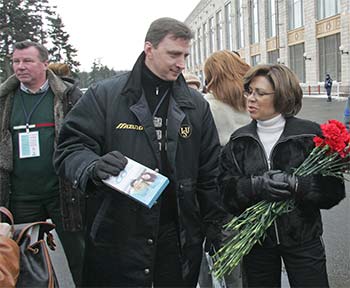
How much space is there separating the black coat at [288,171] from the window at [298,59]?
40297 millimetres

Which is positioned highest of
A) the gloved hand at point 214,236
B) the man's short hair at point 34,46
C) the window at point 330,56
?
the window at point 330,56

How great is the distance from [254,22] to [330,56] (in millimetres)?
18865

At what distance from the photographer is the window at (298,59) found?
136ft

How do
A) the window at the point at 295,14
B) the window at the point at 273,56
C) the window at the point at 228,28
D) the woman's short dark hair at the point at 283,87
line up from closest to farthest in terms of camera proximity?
1. the woman's short dark hair at the point at 283,87
2. the window at the point at 295,14
3. the window at the point at 273,56
4. the window at the point at 228,28

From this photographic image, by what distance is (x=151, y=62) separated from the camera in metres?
2.53

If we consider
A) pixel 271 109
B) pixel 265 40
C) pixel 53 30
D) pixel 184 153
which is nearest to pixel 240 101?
pixel 271 109

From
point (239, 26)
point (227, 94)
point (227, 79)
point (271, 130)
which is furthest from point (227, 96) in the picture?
point (239, 26)

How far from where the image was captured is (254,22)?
5331cm

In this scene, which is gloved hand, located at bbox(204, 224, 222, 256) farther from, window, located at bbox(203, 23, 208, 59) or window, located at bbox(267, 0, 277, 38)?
window, located at bbox(203, 23, 208, 59)

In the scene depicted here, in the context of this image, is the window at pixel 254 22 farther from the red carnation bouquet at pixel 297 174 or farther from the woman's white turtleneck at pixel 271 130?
the red carnation bouquet at pixel 297 174

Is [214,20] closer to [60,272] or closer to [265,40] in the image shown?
[265,40]

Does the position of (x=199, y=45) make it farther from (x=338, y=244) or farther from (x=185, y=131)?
(x=185, y=131)

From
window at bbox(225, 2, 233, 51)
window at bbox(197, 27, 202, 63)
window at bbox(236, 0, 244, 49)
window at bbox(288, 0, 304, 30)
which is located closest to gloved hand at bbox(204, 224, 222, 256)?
window at bbox(288, 0, 304, 30)

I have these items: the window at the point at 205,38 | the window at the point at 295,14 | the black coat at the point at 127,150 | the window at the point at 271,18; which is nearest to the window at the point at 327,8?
the window at the point at 295,14
